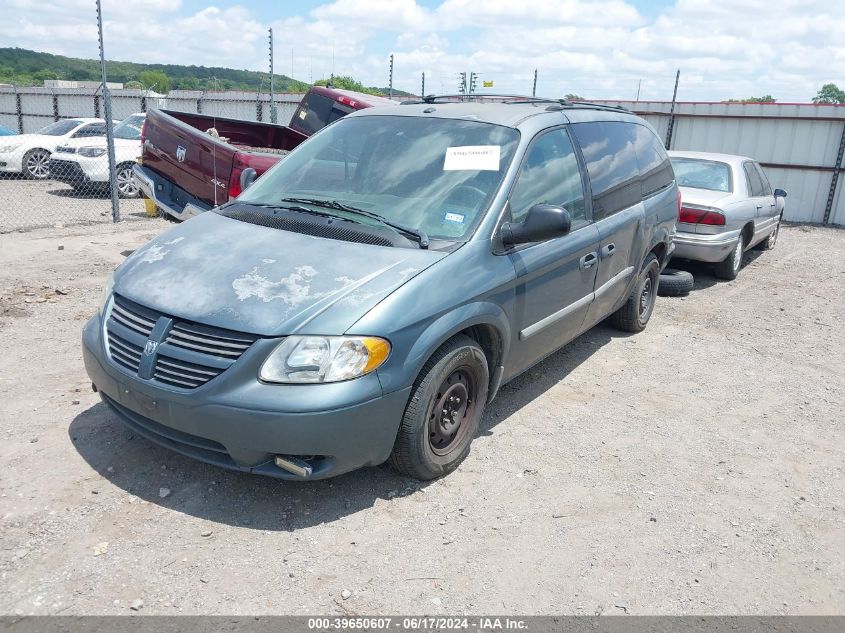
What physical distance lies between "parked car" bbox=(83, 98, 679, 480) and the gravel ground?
24.6ft

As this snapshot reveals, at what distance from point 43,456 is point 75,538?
0.83 m

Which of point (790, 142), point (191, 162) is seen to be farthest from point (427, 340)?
point (790, 142)

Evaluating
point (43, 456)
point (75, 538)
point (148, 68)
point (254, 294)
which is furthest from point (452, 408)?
point (148, 68)

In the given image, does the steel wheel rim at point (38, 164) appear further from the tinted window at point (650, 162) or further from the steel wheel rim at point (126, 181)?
the tinted window at point (650, 162)

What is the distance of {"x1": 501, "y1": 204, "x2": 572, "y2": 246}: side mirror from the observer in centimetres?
362

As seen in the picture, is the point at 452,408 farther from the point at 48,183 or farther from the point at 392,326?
the point at 48,183

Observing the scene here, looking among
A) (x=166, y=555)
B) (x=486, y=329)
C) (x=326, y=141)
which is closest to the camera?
(x=166, y=555)

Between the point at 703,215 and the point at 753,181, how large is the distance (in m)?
1.83

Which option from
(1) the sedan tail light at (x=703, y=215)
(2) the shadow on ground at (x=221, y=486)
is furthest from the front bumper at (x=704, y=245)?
(2) the shadow on ground at (x=221, y=486)

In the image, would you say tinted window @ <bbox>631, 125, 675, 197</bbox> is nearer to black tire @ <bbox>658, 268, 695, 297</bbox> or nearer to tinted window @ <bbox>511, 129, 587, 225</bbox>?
tinted window @ <bbox>511, 129, 587, 225</bbox>

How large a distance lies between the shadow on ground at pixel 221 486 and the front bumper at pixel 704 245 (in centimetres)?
596

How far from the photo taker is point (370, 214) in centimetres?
375

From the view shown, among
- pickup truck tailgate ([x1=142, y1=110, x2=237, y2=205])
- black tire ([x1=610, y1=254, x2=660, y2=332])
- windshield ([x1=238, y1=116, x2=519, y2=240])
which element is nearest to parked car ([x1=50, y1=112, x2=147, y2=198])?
pickup truck tailgate ([x1=142, y1=110, x2=237, y2=205])

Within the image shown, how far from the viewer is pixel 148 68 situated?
420 feet
